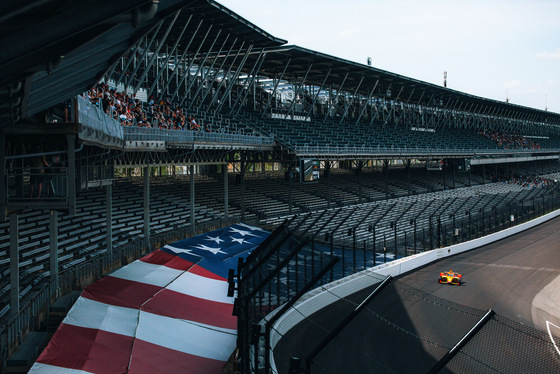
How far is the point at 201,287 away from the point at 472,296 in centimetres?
1317

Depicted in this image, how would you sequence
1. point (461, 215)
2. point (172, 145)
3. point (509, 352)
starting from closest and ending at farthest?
point (509, 352)
point (172, 145)
point (461, 215)

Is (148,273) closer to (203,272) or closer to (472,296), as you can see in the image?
(203,272)

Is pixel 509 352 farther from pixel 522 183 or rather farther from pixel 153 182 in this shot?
pixel 522 183

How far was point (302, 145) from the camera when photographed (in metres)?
42.3

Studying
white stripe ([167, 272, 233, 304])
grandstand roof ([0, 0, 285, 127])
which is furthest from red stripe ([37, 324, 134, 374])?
grandstand roof ([0, 0, 285, 127])

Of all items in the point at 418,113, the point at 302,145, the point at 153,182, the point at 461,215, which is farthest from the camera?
the point at 418,113

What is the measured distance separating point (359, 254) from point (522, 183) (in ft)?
229

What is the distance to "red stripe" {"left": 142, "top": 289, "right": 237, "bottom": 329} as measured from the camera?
14.7m

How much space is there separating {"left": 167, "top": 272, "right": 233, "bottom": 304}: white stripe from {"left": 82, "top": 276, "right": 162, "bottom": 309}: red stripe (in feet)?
2.63

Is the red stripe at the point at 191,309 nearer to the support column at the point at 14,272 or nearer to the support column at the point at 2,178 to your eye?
the support column at the point at 14,272

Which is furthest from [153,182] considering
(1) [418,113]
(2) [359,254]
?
(1) [418,113]

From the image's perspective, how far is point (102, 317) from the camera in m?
13.8

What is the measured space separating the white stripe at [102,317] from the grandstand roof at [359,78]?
107 feet

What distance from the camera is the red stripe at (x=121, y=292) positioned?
15.1 meters
